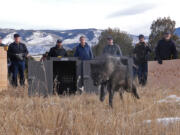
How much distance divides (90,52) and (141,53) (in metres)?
2.35

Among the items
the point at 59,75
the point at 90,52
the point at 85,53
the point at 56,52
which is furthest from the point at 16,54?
the point at 90,52

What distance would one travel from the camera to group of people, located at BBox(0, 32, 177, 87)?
9281 millimetres

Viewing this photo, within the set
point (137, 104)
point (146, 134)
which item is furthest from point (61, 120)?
point (137, 104)

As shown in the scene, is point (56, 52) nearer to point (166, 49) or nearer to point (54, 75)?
point (54, 75)

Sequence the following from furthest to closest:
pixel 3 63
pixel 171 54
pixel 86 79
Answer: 1. pixel 171 54
2. pixel 3 63
3. pixel 86 79

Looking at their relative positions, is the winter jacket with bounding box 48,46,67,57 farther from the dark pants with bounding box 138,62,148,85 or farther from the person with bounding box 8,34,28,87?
the dark pants with bounding box 138,62,148,85

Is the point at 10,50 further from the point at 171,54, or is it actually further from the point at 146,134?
the point at 146,134

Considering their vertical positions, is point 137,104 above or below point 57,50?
below

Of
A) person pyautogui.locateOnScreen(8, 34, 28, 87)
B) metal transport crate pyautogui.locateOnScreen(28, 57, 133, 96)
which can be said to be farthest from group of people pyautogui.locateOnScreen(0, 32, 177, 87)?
metal transport crate pyautogui.locateOnScreen(28, 57, 133, 96)

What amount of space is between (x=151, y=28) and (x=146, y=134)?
50.7m

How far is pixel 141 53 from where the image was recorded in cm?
1105

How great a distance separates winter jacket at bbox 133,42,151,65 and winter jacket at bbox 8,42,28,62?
3698 millimetres

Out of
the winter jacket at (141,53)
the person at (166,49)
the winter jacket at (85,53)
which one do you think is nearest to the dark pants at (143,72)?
the winter jacket at (141,53)

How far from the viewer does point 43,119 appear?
12.5ft
